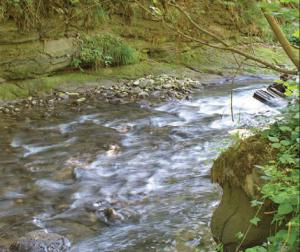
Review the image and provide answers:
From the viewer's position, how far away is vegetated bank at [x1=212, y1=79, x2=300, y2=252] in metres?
2.20

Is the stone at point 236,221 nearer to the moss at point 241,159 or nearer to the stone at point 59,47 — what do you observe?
the moss at point 241,159

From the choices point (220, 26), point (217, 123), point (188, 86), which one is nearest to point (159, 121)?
point (217, 123)

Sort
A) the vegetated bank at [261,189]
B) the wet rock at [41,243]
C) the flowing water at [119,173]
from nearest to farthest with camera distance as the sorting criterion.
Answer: the vegetated bank at [261,189], the wet rock at [41,243], the flowing water at [119,173]

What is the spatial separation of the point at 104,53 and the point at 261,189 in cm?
722

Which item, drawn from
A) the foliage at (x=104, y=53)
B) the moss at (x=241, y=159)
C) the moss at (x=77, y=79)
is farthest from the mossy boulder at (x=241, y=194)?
the foliage at (x=104, y=53)

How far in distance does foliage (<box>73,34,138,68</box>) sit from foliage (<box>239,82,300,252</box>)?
6.77m

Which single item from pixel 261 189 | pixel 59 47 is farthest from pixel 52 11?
pixel 261 189

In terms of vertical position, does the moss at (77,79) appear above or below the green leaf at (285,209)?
below

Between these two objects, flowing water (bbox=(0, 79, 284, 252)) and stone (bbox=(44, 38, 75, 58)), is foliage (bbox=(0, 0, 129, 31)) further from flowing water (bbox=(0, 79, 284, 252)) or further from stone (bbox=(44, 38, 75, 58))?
flowing water (bbox=(0, 79, 284, 252))

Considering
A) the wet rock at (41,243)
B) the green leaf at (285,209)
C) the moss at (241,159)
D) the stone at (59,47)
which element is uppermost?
the green leaf at (285,209)

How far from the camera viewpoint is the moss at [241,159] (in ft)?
9.45

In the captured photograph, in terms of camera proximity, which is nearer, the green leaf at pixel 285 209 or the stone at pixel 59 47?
the green leaf at pixel 285 209

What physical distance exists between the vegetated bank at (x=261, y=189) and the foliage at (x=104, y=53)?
6253 mm

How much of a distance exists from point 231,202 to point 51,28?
6776 mm
